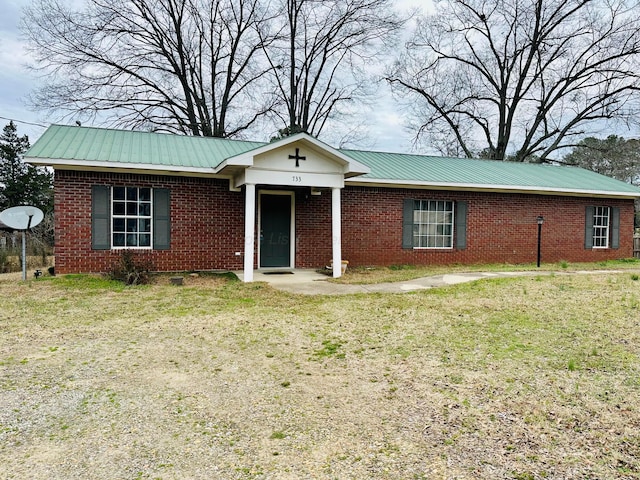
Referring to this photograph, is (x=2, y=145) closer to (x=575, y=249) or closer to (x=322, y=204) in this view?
(x=322, y=204)

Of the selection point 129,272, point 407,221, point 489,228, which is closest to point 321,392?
point 129,272

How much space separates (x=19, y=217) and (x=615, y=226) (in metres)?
18.2

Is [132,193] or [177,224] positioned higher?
[132,193]

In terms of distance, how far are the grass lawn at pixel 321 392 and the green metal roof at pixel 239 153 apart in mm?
4110

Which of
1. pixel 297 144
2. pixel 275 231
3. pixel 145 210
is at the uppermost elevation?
pixel 297 144

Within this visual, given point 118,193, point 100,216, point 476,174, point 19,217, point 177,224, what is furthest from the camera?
point 476,174

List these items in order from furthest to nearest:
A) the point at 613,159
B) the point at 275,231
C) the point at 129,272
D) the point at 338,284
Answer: the point at 613,159, the point at 275,231, the point at 338,284, the point at 129,272

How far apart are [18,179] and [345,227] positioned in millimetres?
29573

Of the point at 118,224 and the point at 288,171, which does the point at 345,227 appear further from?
the point at 118,224

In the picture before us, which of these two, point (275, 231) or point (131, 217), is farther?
point (275, 231)

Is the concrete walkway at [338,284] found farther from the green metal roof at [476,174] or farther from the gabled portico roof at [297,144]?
the green metal roof at [476,174]

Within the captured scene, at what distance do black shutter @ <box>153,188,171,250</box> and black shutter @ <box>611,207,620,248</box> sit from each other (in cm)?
1467

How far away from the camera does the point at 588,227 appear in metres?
14.9

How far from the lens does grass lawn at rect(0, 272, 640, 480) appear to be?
2607 millimetres
